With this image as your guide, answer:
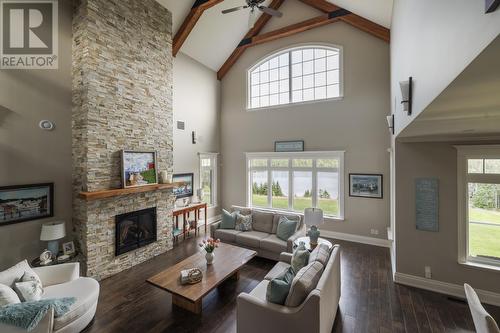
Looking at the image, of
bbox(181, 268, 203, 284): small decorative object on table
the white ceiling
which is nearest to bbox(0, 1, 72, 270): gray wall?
the white ceiling

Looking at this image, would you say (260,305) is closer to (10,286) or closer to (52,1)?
(10,286)

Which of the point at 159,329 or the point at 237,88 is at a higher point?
the point at 237,88

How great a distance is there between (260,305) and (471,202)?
12.2 feet

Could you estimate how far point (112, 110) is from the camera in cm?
439

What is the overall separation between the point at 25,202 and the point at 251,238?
Answer: 406 centimetres

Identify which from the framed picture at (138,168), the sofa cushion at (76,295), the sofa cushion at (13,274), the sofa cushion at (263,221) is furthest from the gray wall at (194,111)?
the sofa cushion at (13,274)

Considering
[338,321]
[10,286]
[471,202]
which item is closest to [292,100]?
[471,202]

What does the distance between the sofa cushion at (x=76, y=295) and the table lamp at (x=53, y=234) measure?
97cm

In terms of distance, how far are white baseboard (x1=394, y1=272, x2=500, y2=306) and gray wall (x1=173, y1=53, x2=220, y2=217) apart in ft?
18.1

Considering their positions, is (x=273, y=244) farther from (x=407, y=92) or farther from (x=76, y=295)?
(x=407, y=92)

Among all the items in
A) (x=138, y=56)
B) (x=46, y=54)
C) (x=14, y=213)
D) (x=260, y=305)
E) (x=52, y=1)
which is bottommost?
(x=260, y=305)

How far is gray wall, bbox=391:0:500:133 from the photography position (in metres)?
0.76

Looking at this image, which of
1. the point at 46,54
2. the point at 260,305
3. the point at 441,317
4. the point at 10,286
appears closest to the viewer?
the point at 260,305

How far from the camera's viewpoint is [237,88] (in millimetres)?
7969
